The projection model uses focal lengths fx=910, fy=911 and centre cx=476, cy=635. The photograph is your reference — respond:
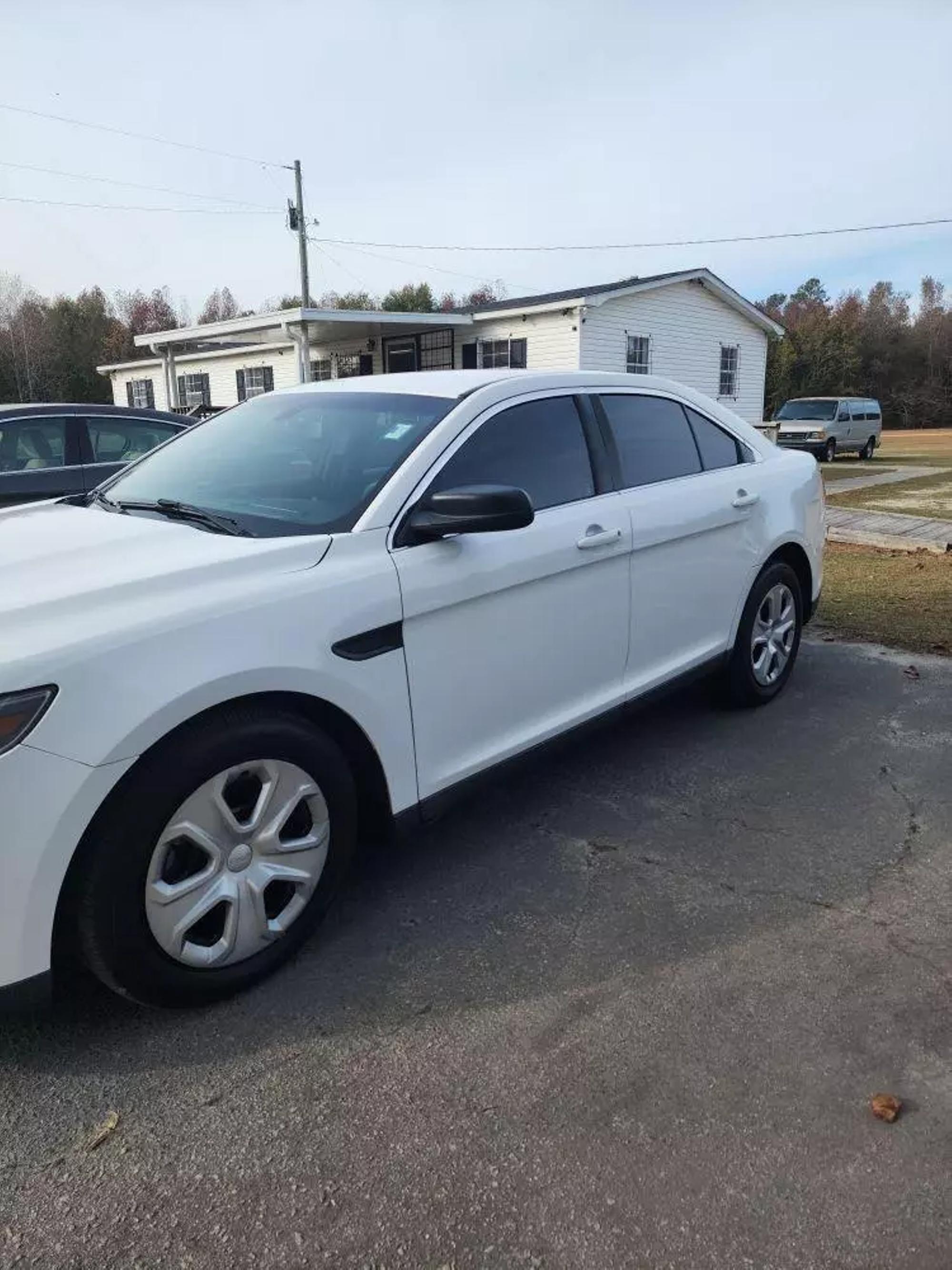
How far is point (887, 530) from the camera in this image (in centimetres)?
1057

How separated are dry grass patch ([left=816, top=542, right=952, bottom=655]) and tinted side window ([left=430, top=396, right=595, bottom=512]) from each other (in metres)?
3.35

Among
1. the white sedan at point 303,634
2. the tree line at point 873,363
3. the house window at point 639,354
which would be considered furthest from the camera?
the tree line at point 873,363

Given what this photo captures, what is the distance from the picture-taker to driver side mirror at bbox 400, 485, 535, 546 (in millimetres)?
2727

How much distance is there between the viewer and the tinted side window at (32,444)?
22.2 feet

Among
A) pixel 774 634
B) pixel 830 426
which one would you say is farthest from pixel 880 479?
pixel 774 634

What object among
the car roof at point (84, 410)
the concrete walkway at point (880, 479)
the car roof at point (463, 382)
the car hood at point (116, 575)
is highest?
the car roof at point (463, 382)

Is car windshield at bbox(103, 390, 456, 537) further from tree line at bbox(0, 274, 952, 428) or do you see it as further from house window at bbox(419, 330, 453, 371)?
tree line at bbox(0, 274, 952, 428)

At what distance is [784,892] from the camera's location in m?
3.06

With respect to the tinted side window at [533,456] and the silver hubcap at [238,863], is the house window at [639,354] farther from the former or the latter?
the silver hubcap at [238,863]

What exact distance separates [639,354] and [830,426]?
6.72m

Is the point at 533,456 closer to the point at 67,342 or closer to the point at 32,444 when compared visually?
the point at 32,444

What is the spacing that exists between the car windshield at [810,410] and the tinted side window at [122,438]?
74.1 ft

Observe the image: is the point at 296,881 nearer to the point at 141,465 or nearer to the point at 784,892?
the point at 784,892

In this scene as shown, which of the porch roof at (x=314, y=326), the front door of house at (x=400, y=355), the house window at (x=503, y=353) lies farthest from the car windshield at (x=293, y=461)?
the front door of house at (x=400, y=355)
